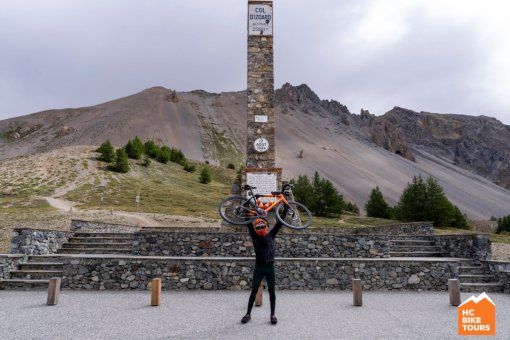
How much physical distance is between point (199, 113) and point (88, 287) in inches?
5015

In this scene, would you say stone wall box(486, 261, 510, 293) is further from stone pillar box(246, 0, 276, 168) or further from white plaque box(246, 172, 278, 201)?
stone pillar box(246, 0, 276, 168)

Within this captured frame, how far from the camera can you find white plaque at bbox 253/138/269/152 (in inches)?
612

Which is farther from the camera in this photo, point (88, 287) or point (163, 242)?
point (163, 242)

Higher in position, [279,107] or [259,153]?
[279,107]

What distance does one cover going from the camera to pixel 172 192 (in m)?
46.0

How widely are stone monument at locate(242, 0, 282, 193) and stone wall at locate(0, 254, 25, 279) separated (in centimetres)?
854

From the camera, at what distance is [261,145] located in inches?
614

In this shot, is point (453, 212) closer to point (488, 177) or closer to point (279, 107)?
point (279, 107)

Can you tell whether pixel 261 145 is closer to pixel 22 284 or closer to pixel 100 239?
pixel 100 239

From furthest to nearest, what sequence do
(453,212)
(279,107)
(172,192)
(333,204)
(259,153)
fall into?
1. (279,107)
2. (172,192)
3. (333,204)
4. (453,212)
5. (259,153)

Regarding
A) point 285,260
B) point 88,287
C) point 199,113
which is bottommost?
point 88,287

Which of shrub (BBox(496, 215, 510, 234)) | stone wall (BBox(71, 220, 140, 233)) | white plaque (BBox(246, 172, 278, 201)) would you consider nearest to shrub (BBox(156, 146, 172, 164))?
stone wall (BBox(71, 220, 140, 233))

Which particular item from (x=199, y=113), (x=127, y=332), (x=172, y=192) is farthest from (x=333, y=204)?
(x=199, y=113)

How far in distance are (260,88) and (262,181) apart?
4109mm
